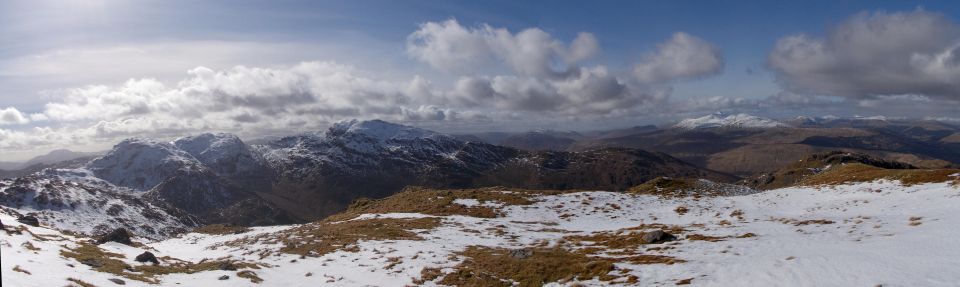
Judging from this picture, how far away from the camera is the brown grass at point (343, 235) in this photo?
124ft

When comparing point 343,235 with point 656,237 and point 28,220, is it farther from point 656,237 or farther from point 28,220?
point 28,220

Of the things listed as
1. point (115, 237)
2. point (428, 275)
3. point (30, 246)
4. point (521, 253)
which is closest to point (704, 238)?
point (521, 253)

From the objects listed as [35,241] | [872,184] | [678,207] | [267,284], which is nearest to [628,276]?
[267,284]

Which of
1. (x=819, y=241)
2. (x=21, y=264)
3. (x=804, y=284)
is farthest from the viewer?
(x=819, y=241)

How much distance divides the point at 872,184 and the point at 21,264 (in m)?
65.3

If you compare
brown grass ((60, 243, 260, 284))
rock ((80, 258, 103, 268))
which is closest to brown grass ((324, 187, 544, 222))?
brown grass ((60, 243, 260, 284))

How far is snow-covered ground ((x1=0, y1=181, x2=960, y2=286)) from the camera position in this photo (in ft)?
65.4

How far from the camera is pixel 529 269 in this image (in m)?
27.1

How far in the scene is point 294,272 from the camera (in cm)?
3103

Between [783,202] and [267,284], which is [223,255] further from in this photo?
[783,202]

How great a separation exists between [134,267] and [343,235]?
55.8 ft

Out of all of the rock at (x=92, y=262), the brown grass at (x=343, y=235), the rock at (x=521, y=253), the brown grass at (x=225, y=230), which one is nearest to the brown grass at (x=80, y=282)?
the rock at (x=92, y=262)

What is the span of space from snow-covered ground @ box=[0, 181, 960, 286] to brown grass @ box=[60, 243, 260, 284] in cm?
82

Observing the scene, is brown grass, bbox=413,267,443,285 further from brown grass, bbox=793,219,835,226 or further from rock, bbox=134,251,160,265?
brown grass, bbox=793,219,835,226
